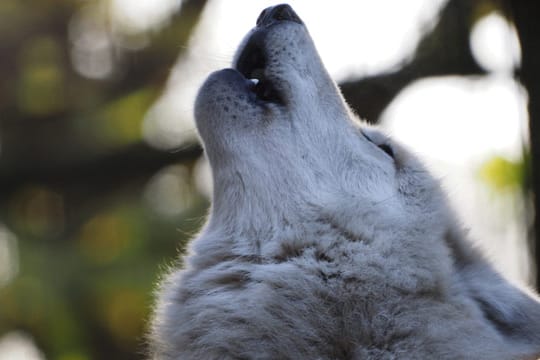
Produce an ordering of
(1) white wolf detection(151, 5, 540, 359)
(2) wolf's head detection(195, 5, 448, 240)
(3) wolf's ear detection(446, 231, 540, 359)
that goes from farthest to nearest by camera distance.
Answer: (2) wolf's head detection(195, 5, 448, 240), (3) wolf's ear detection(446, 231, 540, 359), (1) white wolf detection(151, 5, 540, 359)

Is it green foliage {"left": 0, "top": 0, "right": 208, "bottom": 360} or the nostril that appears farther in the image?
green foliage {"left": 0, "top": 0, "right": 208, "bottom": 360}

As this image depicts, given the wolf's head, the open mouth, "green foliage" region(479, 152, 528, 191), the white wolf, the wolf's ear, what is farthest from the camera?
"green foliage" region(479, 152, 528, 191)

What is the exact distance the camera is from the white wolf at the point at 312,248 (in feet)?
10.8

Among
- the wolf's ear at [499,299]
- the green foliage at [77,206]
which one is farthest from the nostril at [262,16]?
the green foliage at [77,206]

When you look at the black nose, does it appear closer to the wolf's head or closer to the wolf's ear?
the wolf's head

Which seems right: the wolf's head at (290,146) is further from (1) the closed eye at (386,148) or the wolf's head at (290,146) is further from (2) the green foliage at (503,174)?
(2) the green foliage at (503,174)

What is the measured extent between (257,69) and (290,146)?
19.1 inches

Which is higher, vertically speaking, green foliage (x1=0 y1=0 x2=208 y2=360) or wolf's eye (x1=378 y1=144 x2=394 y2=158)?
wolf's eye (x1=378 y1=144 x2=394 y2=158)

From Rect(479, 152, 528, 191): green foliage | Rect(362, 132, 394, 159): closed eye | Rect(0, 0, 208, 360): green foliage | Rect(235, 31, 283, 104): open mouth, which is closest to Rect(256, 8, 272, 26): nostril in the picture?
Rect(235, 31, 283, 104): open mouth

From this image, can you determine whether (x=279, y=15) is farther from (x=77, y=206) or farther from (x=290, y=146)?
(x=77, y=206)

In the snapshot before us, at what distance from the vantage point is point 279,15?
13.5 ft

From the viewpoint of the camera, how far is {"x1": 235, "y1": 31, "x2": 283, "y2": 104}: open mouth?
3.93 metres

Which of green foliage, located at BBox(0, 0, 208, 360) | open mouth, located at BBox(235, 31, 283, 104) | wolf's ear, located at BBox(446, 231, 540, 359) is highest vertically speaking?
open mouth, located at BBox(235, 31, 283, 104)

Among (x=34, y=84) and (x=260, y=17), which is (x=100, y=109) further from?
(x=260, y=17)
